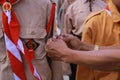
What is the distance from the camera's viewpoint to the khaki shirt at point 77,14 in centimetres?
450

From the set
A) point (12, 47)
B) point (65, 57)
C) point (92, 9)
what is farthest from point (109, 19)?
point (92, 9)

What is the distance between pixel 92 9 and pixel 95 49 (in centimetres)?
245

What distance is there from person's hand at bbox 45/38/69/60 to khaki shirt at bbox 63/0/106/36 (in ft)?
7.62

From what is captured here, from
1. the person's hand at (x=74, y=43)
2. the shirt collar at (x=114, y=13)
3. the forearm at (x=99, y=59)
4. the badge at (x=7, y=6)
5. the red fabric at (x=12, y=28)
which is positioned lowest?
the forearm at (x=99, y=59)

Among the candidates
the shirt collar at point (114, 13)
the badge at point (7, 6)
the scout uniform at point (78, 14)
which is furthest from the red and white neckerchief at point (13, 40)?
the scout uniform at point (78, 14)

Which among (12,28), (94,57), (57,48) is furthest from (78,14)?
(94,57)

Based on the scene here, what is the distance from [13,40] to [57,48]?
494mm

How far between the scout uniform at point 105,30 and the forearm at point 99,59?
1.08ft

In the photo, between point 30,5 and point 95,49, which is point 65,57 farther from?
point 30,5

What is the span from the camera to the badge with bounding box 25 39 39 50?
8.23ft

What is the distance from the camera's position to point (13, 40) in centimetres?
244

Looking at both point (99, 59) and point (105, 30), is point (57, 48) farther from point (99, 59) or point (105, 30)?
point (105, 30)

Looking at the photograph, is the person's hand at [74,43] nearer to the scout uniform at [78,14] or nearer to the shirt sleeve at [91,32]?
the shirt sleeve at [91,32]

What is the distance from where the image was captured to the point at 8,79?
2.46 metres
